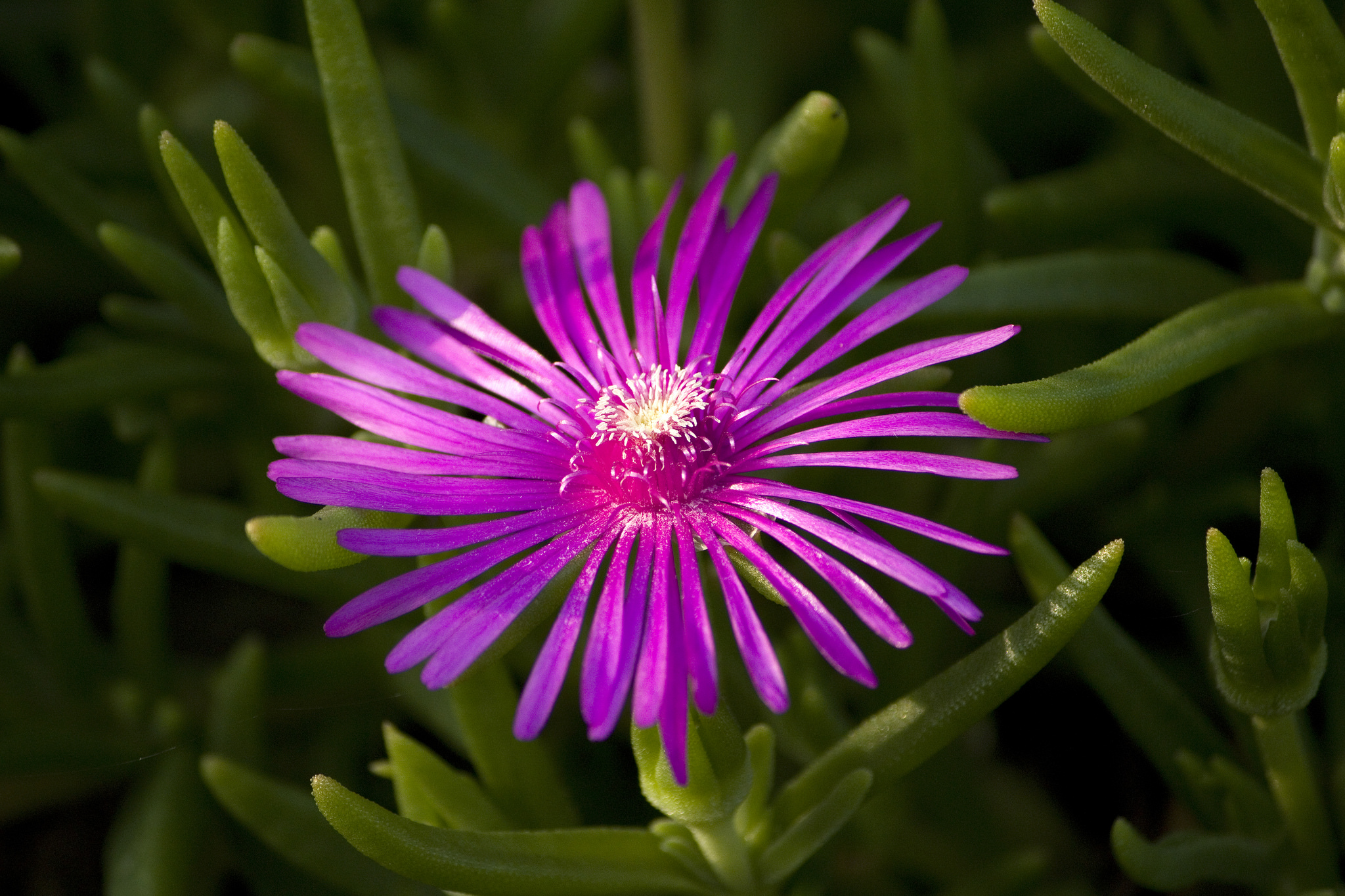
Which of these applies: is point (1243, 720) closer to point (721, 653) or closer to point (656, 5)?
point (721, 653)

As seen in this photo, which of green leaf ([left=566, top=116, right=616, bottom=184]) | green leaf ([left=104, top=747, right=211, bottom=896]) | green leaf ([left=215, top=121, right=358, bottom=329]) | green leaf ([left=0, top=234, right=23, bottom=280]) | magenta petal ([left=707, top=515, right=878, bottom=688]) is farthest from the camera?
green leaf ([left=566, top=116, right=616, bottom=184])

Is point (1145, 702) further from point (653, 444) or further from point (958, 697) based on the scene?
point (653, 444)

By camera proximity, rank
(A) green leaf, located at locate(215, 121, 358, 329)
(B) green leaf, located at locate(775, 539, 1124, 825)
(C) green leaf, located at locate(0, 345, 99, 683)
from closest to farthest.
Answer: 1. (B) green leaf, located at locate(775, 539, 1124, 825)
2. (A) green leaf, located at locate(215, 121, 358, 329)
3. (C) green leaf, located at locate(0, 345, 99, 683)

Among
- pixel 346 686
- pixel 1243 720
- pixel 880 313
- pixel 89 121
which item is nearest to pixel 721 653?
pixel 880 313

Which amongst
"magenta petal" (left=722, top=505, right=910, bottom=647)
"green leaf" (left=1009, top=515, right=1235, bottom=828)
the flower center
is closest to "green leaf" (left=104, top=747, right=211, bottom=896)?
the flower center

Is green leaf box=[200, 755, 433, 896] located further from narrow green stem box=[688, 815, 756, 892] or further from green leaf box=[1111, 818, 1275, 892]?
green leaf box=[1111, 818, 1275, 892]

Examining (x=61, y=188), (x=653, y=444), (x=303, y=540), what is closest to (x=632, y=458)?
(x=653, y=444)

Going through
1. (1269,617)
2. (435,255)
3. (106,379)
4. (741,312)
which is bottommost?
(1269,617)
